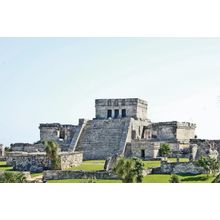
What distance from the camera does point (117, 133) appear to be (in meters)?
34.2

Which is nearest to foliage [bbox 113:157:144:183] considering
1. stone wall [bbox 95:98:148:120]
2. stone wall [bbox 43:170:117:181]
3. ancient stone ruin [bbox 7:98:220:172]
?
stone wall [bbox 43:170:117:181]

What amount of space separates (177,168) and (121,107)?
44.6 ft

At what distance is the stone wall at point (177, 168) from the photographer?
81.7ft

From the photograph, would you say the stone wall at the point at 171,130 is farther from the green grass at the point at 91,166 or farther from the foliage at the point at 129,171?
the foliage at the point at 129,171

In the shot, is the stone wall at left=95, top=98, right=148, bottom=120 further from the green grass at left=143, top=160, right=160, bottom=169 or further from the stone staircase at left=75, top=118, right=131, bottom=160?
the green grass at left=143, top=160, right=160, bottom=169

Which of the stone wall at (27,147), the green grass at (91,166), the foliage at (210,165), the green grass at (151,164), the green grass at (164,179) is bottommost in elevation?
the green grass at (164,179)

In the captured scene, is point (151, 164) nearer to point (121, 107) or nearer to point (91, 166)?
point (91, 166)

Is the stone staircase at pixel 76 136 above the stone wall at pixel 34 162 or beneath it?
above

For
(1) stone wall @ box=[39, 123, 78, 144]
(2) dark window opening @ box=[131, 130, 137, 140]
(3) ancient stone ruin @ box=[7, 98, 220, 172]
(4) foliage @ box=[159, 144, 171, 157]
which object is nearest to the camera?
(4) foliage @ box=[159, 144, 171, 157]

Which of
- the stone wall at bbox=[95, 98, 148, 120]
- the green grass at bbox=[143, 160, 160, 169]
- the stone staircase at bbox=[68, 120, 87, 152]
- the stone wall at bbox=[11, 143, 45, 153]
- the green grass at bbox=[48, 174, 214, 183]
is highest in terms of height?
the stone wall at bbox=[95, 98, 148, 120]

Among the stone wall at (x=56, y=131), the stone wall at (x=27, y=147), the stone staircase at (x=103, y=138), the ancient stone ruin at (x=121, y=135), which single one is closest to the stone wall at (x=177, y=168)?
the ancient stone ruin at (x=121, y=135)

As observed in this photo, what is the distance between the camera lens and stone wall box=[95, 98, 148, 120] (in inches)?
1490
